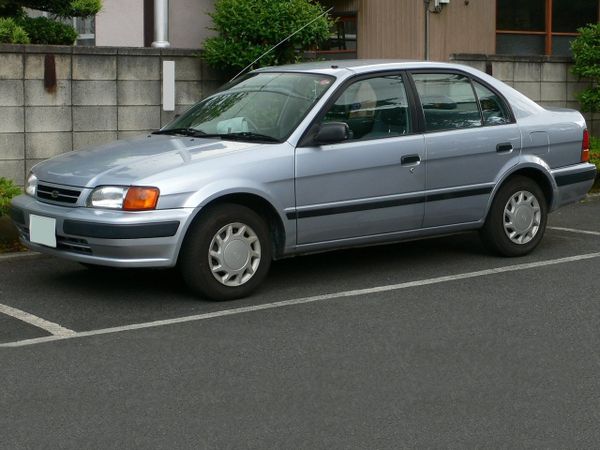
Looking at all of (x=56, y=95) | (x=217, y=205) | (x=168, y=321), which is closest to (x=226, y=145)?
(x=217, y=205)

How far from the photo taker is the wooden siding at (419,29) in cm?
1727

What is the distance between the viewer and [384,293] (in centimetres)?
748

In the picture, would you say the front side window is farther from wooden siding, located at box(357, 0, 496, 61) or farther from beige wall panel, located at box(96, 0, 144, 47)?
wooden siding, located at box(357, 0, 496, 61)

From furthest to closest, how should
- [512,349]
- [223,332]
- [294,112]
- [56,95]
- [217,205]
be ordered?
[56,95]
[294,112]
[217,205]
[223,332]
[512,349]

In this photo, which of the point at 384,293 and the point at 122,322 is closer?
the point at 122,322

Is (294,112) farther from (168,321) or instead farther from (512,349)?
(512,349)

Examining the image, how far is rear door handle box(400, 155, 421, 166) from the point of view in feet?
26.1

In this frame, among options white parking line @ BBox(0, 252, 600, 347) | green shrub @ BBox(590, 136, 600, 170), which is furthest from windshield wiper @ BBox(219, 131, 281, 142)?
green shrub @ BBox(590, 136, 600, 170)

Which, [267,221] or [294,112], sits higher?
[294,112]

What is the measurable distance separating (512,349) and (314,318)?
130 centimetres

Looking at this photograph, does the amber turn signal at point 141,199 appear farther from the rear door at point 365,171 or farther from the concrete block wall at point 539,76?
the concrete block wall at point 539,76

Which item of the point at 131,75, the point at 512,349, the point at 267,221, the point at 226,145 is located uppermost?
the point at 131,75

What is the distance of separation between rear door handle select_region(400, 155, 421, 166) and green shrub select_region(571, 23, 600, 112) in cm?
714

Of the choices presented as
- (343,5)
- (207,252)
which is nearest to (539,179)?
(207,252)
